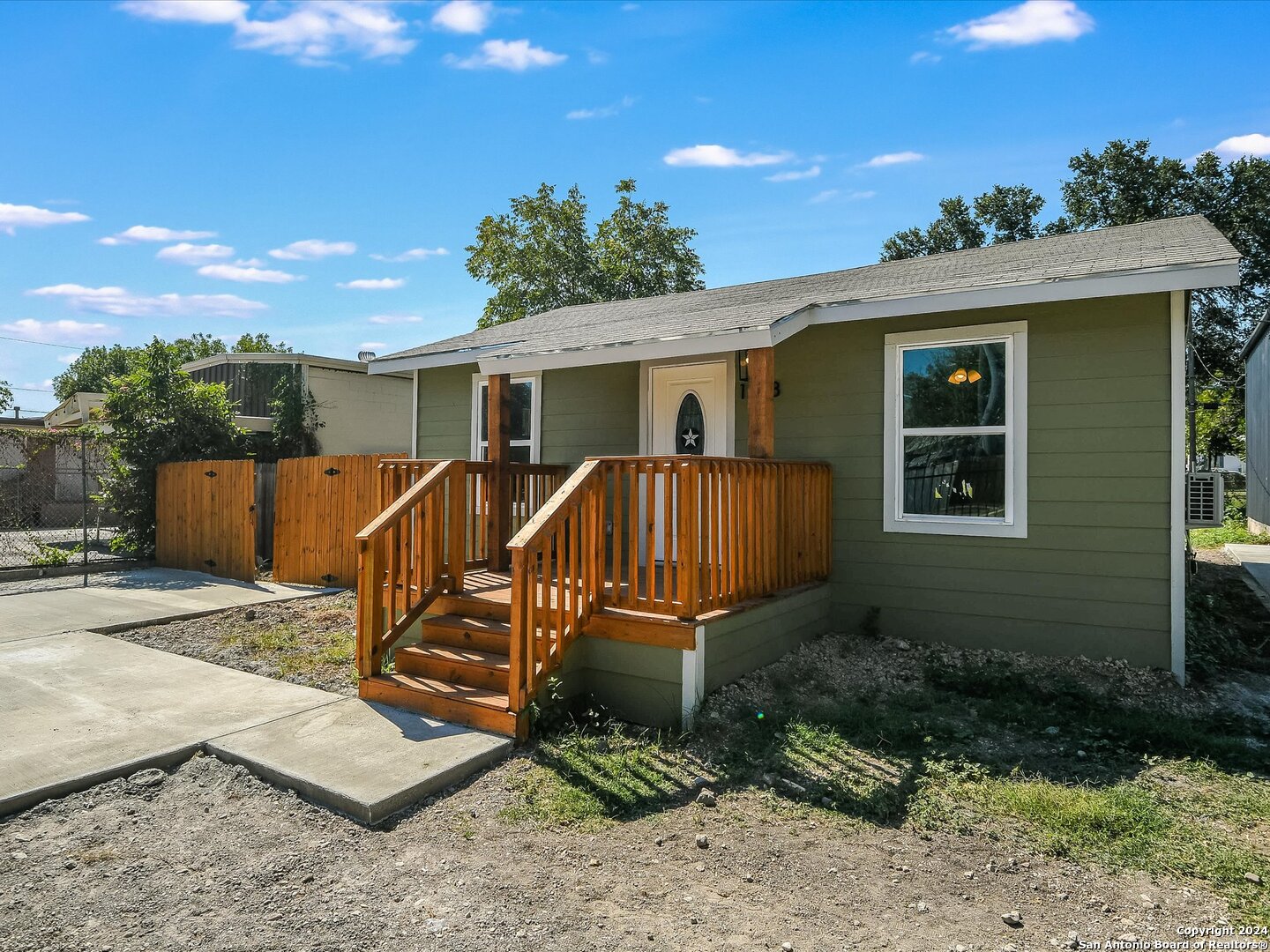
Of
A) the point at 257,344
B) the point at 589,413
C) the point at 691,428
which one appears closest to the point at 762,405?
the point at 691,428

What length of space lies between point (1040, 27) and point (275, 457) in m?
13.5

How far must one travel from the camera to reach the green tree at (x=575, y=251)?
83.7ft

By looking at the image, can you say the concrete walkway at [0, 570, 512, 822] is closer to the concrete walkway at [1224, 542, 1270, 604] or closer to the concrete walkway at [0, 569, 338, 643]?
the concrete walkway at [0, 569, 338, 643]

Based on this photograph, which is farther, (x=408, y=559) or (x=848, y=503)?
(x=848, y=503)

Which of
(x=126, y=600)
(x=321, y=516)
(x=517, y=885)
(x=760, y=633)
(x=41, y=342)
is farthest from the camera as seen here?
(x=41, y=342)

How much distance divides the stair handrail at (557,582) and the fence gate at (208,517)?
6770mm

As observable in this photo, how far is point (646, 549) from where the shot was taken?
184 inches

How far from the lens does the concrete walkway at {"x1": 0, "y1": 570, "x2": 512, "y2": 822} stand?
11.1 ft

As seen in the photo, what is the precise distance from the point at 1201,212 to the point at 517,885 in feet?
92.9

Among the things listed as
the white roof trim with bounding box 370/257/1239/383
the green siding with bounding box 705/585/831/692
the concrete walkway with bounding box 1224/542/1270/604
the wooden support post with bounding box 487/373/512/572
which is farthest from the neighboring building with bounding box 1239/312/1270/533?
the wooden support post with bounding box 487/373/512/572

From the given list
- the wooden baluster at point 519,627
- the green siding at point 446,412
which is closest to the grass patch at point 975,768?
the wooden baluster at point 519,627

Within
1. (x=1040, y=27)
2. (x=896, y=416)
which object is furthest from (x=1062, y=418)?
(x=1040, y=27)

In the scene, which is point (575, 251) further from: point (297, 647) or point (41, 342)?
point (41, 342)

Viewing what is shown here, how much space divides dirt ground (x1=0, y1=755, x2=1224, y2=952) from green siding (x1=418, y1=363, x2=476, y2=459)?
5723mm
